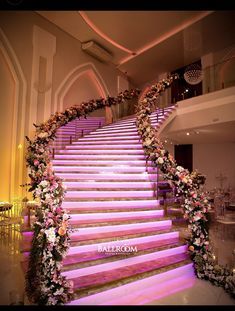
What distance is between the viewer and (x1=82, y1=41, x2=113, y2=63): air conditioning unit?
1049 cm

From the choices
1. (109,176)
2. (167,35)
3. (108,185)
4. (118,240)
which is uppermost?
(167,35)

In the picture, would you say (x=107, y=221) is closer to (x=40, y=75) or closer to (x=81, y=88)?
(x=40, y=75)

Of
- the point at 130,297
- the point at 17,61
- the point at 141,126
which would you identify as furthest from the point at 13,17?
the point at 130,297

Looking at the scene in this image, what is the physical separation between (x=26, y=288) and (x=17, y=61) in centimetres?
726

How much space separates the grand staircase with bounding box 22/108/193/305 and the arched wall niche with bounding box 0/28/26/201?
1.96 meters

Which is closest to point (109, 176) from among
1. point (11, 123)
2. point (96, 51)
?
point (11, 123)

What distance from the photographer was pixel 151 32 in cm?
1009

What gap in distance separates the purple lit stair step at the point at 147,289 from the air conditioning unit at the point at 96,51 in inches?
383

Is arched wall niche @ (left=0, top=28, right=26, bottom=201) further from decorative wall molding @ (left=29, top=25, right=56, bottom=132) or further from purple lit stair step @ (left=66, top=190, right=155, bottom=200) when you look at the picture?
purple lit stair step @ (left=66, top=190, right=155, bottom=200)

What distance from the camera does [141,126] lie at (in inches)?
267

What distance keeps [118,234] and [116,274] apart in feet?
2.44

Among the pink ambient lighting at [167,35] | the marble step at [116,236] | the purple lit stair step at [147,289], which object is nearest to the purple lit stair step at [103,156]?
the marble step at [116,236]

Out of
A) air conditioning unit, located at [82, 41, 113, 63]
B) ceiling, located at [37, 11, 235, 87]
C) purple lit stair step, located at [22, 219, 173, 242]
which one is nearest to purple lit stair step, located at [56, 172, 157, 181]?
purple lit stair step, located at [22, 219, 173, 242]

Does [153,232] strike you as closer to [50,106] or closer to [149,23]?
[50,106]
